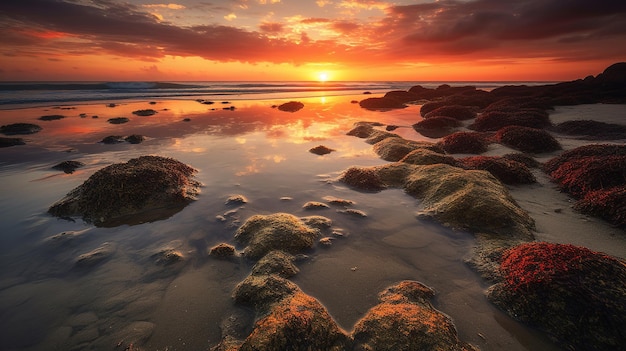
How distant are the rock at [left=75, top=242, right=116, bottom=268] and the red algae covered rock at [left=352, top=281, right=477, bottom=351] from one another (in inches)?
201

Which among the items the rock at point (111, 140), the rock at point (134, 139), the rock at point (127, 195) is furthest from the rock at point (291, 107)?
the rock at point (127, 195)

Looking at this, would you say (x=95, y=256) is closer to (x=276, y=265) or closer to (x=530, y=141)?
(x=276, y=265)

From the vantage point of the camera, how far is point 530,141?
13055 millimetres

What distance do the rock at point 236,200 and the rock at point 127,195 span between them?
117 cm

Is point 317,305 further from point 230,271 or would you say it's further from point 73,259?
point 73,259

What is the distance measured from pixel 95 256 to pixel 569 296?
8.11 metres

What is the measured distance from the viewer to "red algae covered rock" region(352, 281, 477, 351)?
3564 mm

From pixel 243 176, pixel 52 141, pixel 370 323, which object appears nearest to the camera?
pixel 370 323

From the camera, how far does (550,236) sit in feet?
20.0

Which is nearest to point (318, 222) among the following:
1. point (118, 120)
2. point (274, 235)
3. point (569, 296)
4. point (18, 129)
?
point (274, 235)

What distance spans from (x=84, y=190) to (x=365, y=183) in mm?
8361

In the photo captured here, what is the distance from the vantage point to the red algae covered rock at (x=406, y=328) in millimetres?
3564

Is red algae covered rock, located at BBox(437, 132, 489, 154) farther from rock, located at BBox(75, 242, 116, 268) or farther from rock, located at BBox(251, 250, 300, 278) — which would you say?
rock, located at BBox(75, 242, 116, 268)

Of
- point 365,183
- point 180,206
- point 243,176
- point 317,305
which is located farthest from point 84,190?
point 365,183
